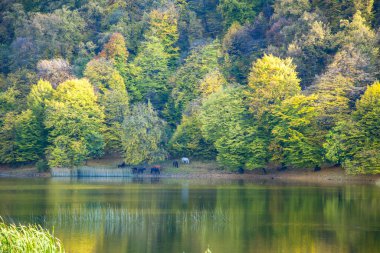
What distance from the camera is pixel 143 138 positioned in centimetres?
8869

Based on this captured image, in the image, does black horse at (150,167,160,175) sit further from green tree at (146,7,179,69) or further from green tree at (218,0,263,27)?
green tree at (218,0,263,27)

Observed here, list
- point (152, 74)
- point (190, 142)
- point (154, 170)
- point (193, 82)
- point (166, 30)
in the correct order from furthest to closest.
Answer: point (166, 30)
point (152, 74)
point (193, 82)
point (190, 142)
point (154, 170)

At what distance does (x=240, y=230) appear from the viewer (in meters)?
41.1

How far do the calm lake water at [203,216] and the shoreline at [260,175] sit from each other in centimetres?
681

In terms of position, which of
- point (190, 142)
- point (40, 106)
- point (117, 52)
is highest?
point (117, 52)

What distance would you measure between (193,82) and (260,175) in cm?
1953

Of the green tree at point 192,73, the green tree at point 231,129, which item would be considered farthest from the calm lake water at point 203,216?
the green tree at point 192,73

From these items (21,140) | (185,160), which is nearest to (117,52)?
(21,140)

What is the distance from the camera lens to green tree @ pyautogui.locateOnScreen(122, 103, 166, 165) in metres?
88.4

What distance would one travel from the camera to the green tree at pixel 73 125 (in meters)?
89.0

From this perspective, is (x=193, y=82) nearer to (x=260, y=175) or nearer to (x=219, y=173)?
(x=219, y=173)

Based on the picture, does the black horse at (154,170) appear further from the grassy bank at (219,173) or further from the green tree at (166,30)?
the green tree at (166,30)

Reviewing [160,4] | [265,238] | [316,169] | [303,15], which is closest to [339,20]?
[303,15]

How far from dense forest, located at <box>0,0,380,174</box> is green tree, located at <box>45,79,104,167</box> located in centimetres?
15
